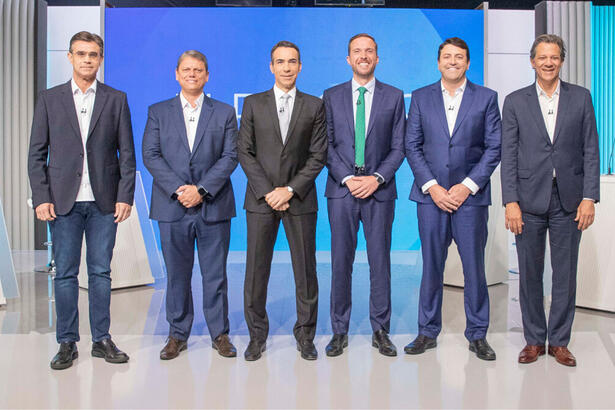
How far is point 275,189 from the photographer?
325cm

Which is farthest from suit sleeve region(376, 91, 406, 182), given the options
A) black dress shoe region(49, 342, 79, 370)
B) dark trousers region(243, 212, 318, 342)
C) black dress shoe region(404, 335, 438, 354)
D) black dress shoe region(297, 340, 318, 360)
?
black dress shoe region(49, 342, 79, 370)

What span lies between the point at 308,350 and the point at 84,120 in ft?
5.64

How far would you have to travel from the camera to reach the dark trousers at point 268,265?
332 centimetres

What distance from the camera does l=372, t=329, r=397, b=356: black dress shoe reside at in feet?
11.0

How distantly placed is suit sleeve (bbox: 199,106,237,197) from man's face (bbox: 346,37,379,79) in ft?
2.46

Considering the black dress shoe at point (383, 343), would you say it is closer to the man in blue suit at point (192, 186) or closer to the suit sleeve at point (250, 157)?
the man in blue suit at point (192, 186)

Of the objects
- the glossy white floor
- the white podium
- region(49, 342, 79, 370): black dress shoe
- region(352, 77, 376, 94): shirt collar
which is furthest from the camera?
the white podium

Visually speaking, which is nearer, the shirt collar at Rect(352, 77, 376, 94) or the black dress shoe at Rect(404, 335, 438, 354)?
the black dress shoe at Rect(404, 335, 438, 354)

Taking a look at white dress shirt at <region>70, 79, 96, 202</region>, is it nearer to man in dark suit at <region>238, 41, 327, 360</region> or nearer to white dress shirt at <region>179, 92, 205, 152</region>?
white dress shirt at <region>179, 92, 205, 152</region>

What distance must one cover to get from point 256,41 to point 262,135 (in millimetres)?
4060

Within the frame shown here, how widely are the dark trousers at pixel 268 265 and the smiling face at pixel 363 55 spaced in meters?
0.85

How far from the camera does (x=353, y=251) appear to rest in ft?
11.3

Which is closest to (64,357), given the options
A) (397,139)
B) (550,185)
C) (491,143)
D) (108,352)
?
(108,352)

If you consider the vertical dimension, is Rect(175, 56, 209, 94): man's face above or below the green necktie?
above
